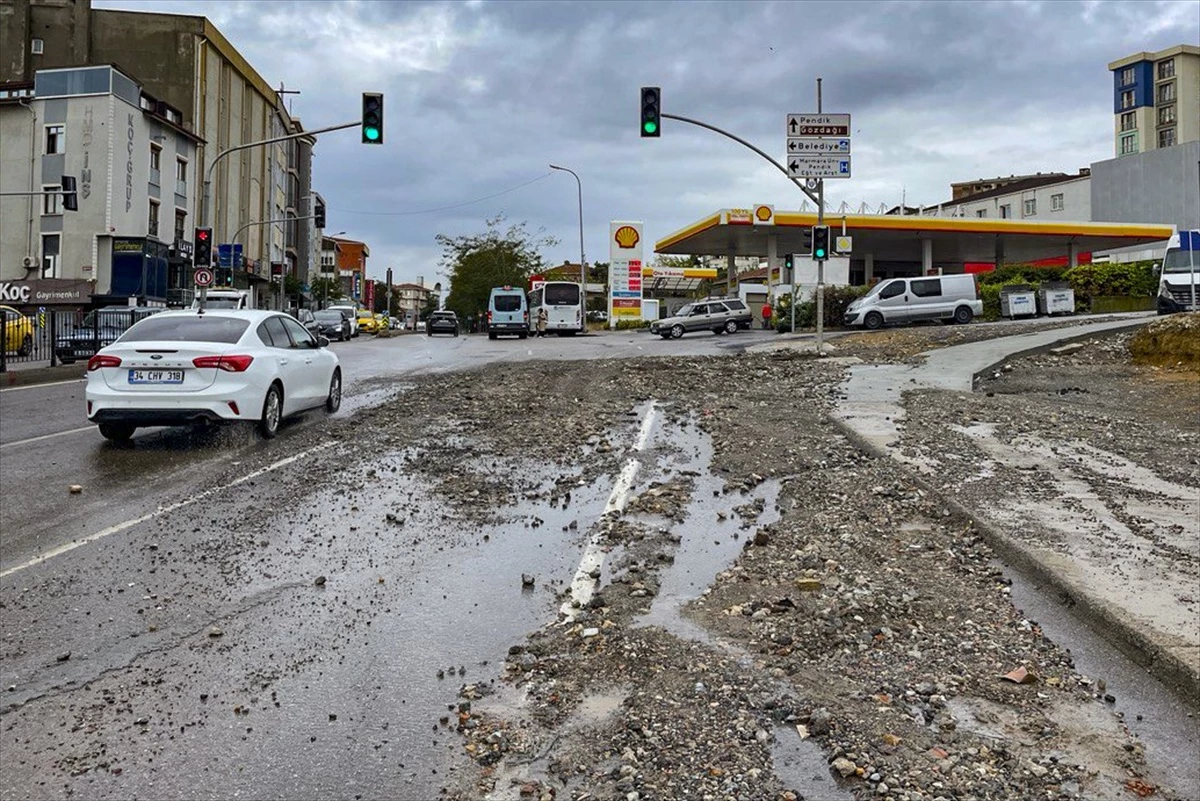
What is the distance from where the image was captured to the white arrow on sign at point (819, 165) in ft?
79.1

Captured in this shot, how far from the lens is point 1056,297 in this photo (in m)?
38.6

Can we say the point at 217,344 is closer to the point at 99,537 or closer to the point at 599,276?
the point at 99,537

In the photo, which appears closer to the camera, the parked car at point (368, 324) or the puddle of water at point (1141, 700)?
the puddle of water at point (1141, 700)

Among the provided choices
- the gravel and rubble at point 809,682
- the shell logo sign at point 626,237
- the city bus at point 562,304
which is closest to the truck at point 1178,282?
the city bus at point 562,304

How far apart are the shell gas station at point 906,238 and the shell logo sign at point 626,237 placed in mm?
1838

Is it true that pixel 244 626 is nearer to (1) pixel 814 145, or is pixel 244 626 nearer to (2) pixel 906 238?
(1) pixel 814 145

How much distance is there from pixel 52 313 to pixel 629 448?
18.6 metres

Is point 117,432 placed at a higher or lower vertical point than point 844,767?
higher

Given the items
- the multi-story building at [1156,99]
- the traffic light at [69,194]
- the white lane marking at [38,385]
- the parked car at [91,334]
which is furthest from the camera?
the multi-story building at [1156,99]

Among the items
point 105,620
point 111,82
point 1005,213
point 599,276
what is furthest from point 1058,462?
point 599,276

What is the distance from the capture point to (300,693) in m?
4.32

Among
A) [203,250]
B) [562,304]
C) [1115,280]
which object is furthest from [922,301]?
[203,250]

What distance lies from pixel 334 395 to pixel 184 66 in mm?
55197

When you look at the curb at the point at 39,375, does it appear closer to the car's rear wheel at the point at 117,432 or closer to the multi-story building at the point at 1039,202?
the car's rear wheel at the point at 117,432
